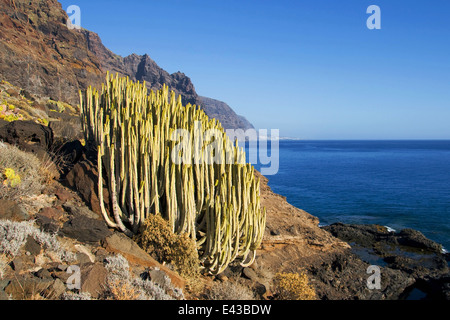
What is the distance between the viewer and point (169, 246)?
250 inches

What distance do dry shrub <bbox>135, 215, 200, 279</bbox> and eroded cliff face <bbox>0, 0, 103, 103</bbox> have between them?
2883cm

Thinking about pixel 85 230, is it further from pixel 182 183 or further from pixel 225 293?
pixel 225 293

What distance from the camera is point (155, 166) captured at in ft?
21.3

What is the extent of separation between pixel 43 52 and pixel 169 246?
4012 centimetres

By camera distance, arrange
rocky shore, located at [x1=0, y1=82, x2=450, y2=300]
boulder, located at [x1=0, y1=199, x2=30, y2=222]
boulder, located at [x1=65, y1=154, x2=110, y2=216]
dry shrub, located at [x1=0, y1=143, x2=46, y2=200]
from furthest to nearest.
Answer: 1. boulder, located at [x1=65, y1=154, x2=110, y2=216]
2. dry shrub, located at [x1=0, y1=143, x2=46, y2=200]
3. boulder, located at [x1=0, y1=199, x2=30, y2=222]
4. rocky shore, located at [x1=0, y1=82, x2=450, y2=300]

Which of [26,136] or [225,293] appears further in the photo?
[26,136]

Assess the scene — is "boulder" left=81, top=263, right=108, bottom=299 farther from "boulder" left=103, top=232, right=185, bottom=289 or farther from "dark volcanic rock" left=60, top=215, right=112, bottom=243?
"dark volcanic rock" left=60, top=215, right=112, bottom=243

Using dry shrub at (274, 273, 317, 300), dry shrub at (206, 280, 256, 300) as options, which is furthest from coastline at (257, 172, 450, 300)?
dry shrub at (206, 280, 256, 300)

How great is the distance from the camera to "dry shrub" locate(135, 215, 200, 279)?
20.1 feet

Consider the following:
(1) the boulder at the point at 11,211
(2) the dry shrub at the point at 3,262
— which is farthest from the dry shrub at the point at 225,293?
(1) the boulder at the point at 11,211

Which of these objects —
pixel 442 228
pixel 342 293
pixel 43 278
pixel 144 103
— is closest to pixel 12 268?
pixel 43 278

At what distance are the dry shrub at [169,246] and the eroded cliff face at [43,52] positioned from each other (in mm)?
28833

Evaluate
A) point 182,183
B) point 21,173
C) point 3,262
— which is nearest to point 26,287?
point 3,262
